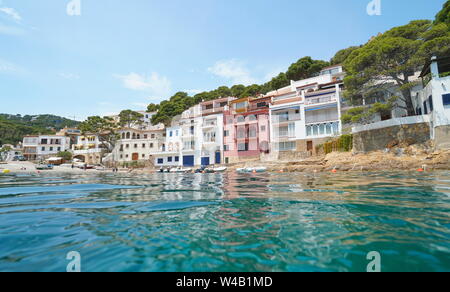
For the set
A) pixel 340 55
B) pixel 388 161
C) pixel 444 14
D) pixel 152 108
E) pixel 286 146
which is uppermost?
pixel 340 55

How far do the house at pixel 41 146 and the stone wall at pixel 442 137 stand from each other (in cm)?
7974

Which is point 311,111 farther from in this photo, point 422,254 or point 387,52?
point 422,254

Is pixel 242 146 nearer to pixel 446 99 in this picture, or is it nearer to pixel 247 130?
pixel 247 130

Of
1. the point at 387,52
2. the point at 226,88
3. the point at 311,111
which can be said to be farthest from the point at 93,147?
the point at 387,52

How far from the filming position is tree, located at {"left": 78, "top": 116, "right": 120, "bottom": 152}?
5212cm

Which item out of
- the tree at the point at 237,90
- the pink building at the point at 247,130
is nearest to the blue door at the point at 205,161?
the pink building at the point at 247,130

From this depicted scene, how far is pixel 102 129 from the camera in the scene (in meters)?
53.4

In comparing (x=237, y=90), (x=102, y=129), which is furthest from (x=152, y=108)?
(x=237, y=90)

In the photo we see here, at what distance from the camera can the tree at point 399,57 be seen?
21.8 m

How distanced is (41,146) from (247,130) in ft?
200

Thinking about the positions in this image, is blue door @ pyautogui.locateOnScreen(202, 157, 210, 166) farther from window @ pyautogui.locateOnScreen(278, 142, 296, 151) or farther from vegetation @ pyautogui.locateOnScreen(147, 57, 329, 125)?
vegetation @ pyautogui.locateOnScreen(147, 57, 329, 125)

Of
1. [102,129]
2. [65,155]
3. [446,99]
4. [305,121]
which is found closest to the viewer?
[446,99]

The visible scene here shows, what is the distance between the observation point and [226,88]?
6238 cm

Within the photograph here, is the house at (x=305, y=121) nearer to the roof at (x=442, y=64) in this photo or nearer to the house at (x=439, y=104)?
the roof at (x=442, y=64)
